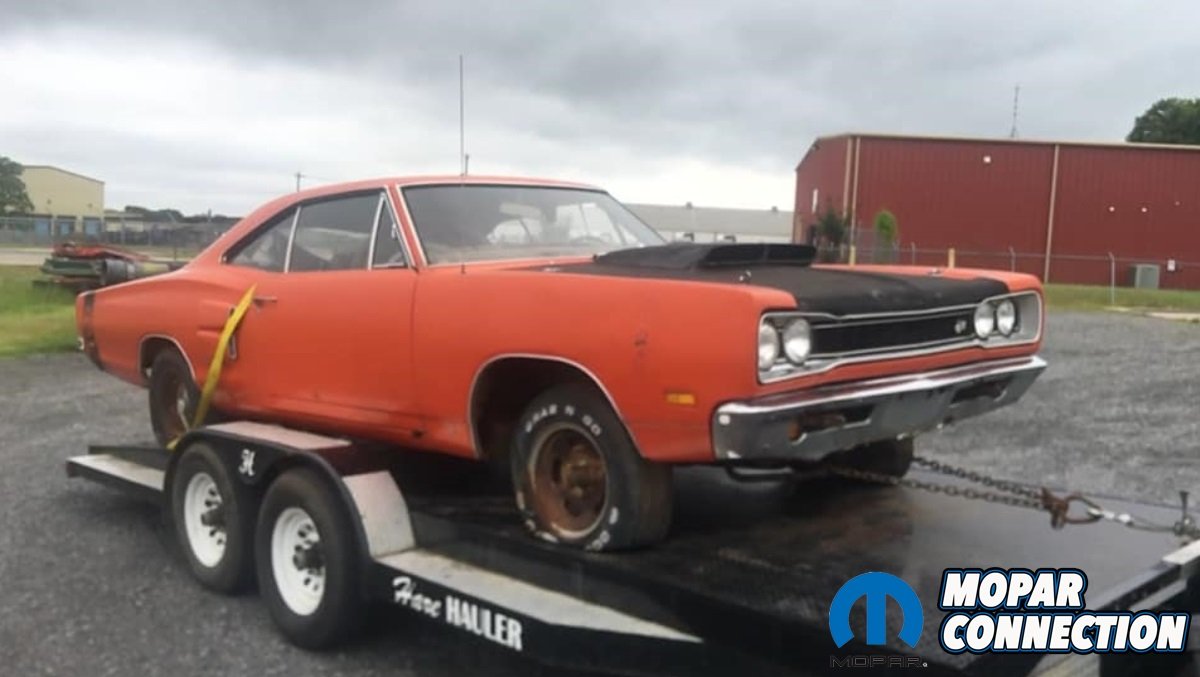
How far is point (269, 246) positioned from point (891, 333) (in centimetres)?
320

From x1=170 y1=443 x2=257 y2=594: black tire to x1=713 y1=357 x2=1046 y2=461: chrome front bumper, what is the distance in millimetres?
2480

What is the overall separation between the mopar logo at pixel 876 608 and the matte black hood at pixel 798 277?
83 cm

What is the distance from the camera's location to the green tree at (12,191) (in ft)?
270

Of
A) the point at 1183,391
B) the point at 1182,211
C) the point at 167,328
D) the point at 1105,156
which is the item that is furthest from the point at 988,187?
the point at 167,328

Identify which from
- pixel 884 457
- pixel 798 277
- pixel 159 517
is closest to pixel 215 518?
pixel 159 517

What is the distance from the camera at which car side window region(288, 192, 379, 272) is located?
4.79 m

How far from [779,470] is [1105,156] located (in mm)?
40437

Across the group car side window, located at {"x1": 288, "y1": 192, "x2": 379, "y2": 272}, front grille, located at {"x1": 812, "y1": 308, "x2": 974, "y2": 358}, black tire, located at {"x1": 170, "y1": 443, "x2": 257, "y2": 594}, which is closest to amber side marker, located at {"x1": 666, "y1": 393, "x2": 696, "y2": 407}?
front grille, located at {"x1": 812, "y1": 308, "x2": 974, "y2": 358}

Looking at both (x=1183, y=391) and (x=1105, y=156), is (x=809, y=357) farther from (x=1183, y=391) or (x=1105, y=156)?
(x=1105, y=156)

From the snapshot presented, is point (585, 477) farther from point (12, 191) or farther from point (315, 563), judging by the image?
point (12, 191)

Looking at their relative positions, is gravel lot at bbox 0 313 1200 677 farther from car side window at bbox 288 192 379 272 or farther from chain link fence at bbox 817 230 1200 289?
chain link fence at bbox 817 230 1200 289

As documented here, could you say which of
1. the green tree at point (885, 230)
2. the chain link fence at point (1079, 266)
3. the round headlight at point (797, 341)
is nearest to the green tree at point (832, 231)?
the green tree at point (885, 230)

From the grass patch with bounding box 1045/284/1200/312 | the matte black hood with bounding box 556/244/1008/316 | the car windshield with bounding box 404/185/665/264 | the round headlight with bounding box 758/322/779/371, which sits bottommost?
the grass patch with bounding box 1045/284/1200/312

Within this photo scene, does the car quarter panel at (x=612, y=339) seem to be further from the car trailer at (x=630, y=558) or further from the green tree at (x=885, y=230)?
the green tree at (x=885, y=230)
